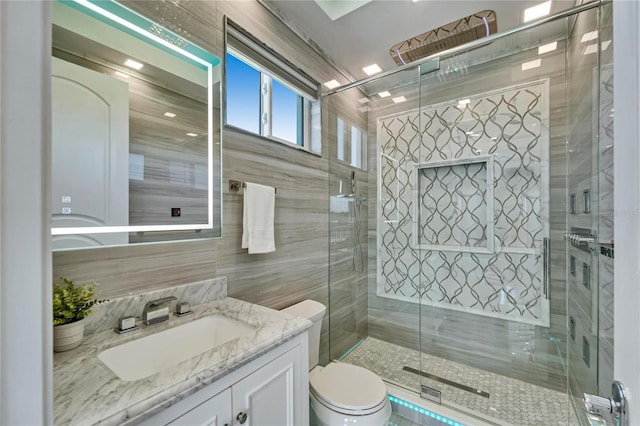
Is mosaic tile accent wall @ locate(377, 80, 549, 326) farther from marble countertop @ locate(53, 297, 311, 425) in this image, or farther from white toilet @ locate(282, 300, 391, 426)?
marble countertop @ locate(53, 297, 311, 425)

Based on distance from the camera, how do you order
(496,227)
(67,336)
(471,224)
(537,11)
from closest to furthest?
(67,336)
(537,11)
(496,227)
(471,224)

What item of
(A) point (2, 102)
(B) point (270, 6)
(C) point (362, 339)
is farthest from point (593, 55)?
(C) point (362, 339)

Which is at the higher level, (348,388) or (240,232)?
(240,232)

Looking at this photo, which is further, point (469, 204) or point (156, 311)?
point (469, 204)

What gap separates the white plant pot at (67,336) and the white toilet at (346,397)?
45.1 inches

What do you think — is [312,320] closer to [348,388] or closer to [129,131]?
[348,388]

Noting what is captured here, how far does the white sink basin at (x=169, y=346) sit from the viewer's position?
37.4 inches

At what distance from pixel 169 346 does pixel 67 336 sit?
1.10 ft

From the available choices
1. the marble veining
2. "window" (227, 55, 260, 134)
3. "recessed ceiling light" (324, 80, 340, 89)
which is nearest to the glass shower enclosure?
"recessed ceiling light" (324, 80, 340, 89)

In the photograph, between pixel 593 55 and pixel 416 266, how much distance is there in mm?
1893

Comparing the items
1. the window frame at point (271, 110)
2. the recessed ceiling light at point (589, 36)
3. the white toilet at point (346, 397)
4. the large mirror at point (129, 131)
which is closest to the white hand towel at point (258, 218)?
the large mirror at point (129, 131)

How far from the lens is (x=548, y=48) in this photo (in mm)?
2102

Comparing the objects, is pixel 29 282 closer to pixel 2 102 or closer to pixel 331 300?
pixel 2 102

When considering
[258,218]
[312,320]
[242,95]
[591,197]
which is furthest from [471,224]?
[242,95]
